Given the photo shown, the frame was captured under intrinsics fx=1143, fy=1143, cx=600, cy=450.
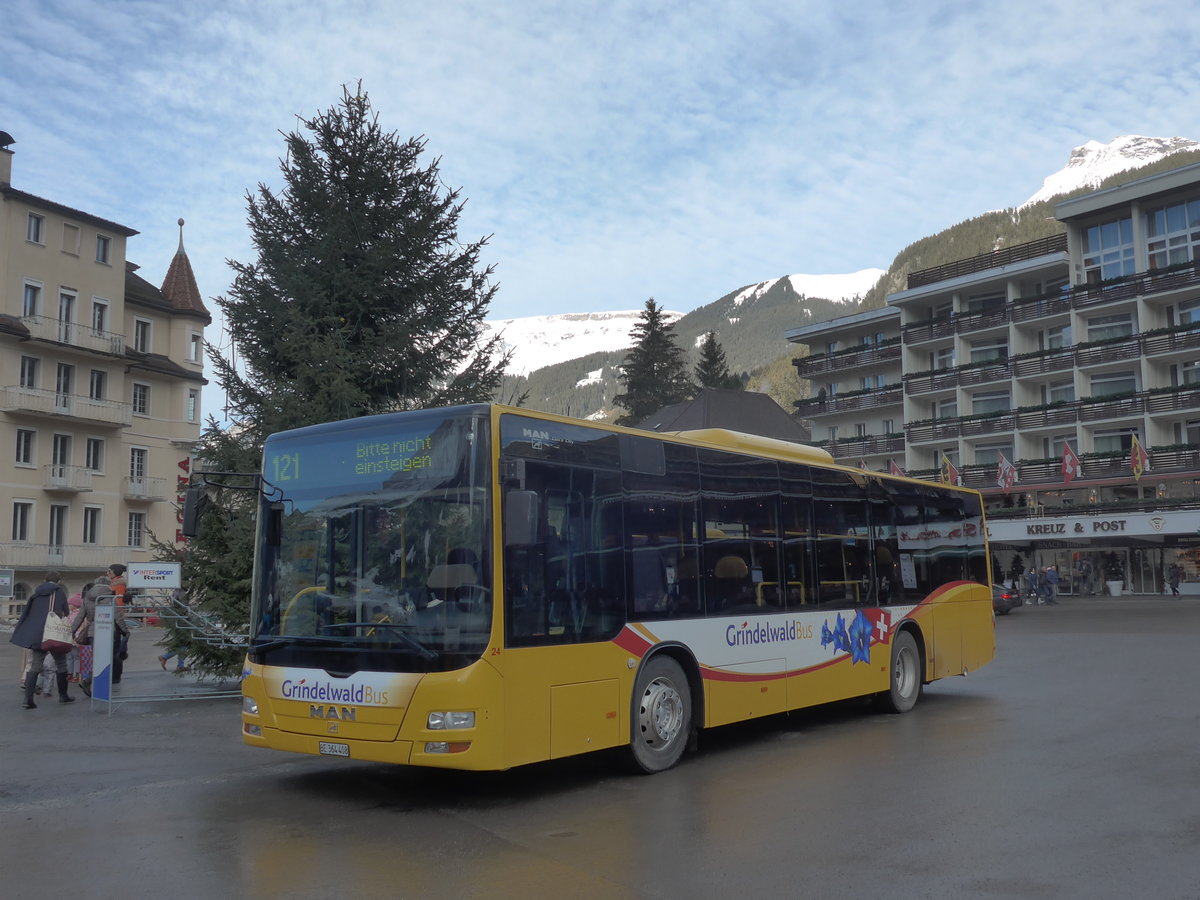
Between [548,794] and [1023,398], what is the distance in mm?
60511

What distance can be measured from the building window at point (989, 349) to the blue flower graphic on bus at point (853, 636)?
185 feet

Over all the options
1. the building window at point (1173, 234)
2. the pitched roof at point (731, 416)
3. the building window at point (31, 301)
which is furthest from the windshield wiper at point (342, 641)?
the building window at point (1173, 234)

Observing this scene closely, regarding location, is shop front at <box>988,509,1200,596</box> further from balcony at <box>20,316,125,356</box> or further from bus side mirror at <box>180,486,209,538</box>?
bus side mirror at <box>180,486,209,538</box>

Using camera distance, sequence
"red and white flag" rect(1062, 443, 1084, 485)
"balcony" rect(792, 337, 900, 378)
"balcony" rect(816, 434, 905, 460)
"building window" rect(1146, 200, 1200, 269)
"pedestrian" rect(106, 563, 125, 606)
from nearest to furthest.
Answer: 1. "pedestrian" rect(106, 563, 125, 606)
2. "red and white flag" rect(1062, 443, 1084, 485)
3. "building window" rect(1146, 200, 1200, 269)
4. "balcony" rect(816, 434, 905, 460)
5. "balcony" rect(792, 337, 900, 378)

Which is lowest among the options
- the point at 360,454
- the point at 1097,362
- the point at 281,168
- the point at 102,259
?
the point at 360,454

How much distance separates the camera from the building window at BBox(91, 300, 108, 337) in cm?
5122

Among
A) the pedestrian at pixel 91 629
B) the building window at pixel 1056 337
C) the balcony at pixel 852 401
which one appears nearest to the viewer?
the pedestrian at pixel 91 629

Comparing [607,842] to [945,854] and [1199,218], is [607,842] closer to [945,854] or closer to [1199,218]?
[945,854]

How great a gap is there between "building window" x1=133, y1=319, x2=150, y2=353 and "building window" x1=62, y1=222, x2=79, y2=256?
539 cm

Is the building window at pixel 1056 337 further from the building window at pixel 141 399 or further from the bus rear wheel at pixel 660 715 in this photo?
the bus rear wheel at pixel 660 715

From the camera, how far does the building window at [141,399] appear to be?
5456cm

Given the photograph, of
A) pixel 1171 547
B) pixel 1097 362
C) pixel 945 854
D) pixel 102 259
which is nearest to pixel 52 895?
pixel 945 854

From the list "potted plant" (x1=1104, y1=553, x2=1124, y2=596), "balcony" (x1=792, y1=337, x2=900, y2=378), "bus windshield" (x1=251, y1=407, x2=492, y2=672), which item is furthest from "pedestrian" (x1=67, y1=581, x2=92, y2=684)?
"balcony" (x1=792, y1=337, x2=900, y2=378)

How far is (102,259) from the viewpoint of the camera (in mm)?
51844
